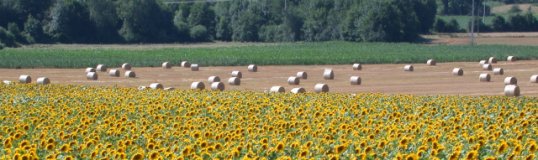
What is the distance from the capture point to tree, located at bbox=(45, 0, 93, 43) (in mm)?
96500

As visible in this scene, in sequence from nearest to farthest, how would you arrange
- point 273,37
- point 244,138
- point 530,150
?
point 530,150
point 244,138
point 273,37

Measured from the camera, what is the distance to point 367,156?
1133 cm

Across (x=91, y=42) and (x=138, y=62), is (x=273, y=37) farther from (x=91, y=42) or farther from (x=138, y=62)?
(x=138, y=62)

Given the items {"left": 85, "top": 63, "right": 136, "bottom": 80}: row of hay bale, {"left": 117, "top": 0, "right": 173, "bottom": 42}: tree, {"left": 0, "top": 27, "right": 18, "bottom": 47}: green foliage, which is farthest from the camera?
{"left": 117, "top": 0, "right": 173, "bottom": 42}: tree

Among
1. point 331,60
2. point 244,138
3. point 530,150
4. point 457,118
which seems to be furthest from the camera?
point 331,60

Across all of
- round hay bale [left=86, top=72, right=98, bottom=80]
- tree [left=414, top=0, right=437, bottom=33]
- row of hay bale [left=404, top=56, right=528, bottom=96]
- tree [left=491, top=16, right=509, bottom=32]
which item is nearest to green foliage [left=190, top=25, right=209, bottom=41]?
tree [left=414, top=0, right=437, bottom=33]

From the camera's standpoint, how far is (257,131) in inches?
569

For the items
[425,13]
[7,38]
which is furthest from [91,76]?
[425,13]

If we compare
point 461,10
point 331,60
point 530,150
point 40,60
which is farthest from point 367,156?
point 461,10

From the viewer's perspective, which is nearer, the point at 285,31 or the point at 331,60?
the point at 331,60

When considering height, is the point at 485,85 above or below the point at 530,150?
below

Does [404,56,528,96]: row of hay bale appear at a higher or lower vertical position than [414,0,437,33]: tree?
higher

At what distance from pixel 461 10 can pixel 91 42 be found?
8068cm

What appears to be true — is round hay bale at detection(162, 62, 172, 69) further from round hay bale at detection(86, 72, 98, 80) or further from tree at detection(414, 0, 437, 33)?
tree at detection(414, 0, 437, 33)
